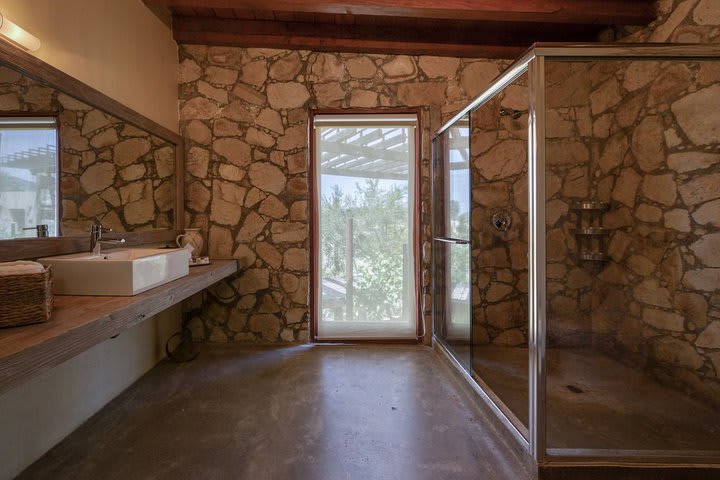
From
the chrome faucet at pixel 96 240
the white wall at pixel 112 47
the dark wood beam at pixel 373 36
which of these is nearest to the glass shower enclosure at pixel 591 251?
the dark wood beam at pixel 373 36

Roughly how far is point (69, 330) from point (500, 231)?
2.59 meters

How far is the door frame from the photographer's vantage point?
2.93 meters

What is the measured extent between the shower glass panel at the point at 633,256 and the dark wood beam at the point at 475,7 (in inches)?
14.2

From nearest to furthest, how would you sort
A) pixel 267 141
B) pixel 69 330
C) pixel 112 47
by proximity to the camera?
pixel 69 330 → pixel 112 47 → pixel 267 141

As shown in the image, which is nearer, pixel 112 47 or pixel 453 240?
pixel 112 47

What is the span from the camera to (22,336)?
1008mm

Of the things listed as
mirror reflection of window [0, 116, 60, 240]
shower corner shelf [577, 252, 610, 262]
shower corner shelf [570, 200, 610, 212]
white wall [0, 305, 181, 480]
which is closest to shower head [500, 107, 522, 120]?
shower corner shelf [570, 200, 610, 212]

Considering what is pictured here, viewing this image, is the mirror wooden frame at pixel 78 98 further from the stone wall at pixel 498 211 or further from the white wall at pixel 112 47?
the stone wall at pixel 498 211

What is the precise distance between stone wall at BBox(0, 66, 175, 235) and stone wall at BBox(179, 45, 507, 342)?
37 centimetres

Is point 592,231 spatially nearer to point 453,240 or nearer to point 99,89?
point 453,240

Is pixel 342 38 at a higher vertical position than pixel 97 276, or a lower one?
higher

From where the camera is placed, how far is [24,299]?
3.64 ft

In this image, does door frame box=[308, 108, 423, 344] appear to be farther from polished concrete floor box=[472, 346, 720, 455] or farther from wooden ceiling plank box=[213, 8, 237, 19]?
wooden ceiling plank box=[213, 8, 237, 19]

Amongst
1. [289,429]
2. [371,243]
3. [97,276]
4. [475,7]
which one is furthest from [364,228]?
[97,276]
